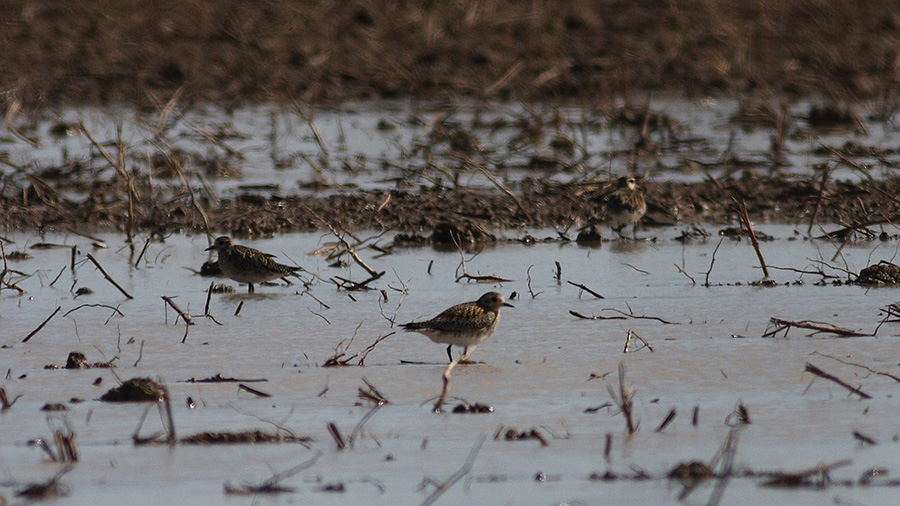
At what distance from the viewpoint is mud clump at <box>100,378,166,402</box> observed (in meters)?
6.23

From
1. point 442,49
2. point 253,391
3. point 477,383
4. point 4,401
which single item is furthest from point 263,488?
point 442,49

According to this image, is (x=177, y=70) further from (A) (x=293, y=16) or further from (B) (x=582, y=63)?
(B) (x=582, y=63)

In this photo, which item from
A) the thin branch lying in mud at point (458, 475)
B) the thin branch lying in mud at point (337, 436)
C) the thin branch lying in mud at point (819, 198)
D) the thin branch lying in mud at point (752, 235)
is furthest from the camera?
the thin branch lying in mud at point (819, 198)

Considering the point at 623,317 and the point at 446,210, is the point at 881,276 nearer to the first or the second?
the point at 623,317

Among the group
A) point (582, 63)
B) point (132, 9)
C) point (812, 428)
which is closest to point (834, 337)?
point (812, 428)

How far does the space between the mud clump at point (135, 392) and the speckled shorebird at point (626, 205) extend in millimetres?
5869

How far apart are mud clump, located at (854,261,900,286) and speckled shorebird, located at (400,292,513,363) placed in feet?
9.65

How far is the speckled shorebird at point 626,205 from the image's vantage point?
37.3 feet

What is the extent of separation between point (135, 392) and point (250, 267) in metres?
3.50

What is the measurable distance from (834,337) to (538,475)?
9.79ft

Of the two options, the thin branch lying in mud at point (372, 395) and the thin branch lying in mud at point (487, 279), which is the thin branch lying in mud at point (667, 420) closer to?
the thin branch lying in mud at point (372, 395)

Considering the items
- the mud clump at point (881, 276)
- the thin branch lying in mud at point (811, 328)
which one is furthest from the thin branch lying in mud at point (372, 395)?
the mud clump at point (881, 276)

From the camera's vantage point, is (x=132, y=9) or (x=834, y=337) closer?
(x=834, y=337)

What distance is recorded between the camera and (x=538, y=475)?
5.06 metres
